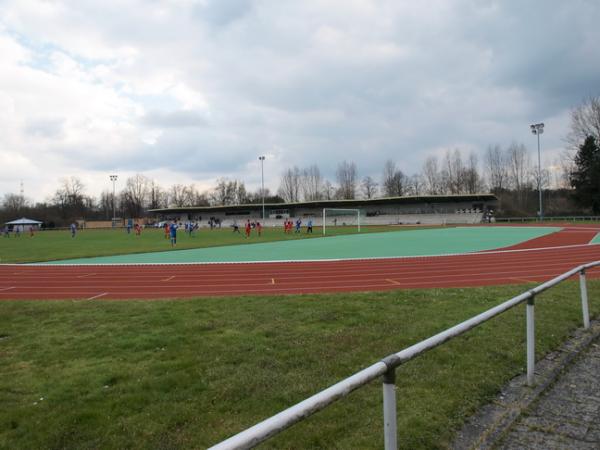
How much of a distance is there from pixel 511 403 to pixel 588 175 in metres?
71.5

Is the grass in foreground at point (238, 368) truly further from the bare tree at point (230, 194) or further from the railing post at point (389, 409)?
the bare tree at point (230, 194)

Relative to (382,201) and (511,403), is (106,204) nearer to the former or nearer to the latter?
(382,201)

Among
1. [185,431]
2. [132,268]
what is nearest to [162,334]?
[185,431]

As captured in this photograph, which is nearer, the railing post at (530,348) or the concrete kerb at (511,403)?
the concrete kerb at (511,403)

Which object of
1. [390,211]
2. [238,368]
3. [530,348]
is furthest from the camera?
[390,211]

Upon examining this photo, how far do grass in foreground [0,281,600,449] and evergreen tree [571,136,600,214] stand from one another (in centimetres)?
6529

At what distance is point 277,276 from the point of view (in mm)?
13531

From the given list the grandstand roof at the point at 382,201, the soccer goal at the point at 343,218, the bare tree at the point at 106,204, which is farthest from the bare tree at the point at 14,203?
the soccer goal at the point at 343,218

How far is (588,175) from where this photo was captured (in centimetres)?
6125

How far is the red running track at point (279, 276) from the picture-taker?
1116cm

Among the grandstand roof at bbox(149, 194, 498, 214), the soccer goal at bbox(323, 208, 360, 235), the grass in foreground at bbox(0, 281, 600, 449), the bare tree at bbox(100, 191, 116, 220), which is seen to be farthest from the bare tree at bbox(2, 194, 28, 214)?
the grass in foreground at bbox(0, 281, 600, 449)

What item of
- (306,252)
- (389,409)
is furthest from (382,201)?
(389,409)

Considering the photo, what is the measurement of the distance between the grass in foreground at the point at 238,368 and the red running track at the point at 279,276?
2.88m

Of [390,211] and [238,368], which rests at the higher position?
[390,211]
